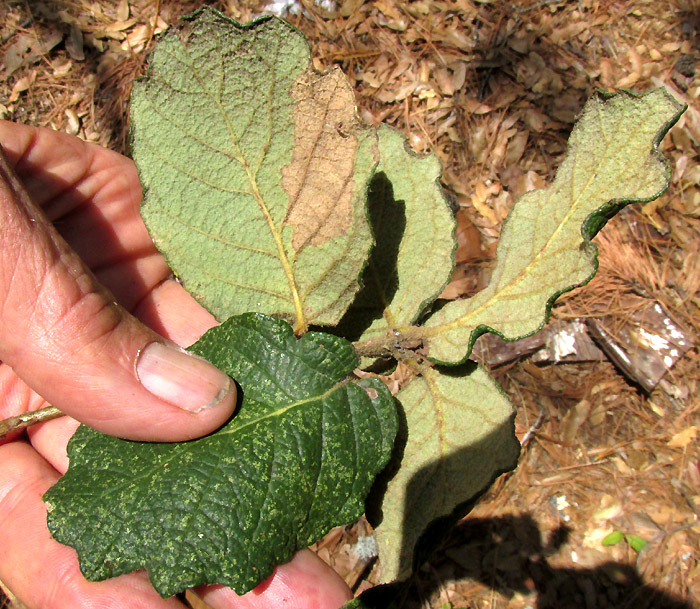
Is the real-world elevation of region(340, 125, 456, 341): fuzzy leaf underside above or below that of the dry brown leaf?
above

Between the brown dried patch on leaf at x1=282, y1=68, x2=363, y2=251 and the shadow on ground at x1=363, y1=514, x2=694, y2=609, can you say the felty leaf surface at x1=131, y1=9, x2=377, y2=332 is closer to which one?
the brown dried patch on leaf at x1=282, y1=68, x2=363, y2=251

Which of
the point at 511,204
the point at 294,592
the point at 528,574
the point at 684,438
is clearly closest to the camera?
the point at 294,592

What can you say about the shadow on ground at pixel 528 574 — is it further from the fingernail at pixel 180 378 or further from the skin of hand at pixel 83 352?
the fingernail at pixel 180 378

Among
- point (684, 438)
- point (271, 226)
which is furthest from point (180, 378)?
point (684, 438)

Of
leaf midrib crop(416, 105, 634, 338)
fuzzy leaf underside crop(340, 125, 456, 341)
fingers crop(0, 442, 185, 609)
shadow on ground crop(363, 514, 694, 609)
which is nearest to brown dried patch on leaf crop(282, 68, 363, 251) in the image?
fuzzy leaf underside crop(340, 125, 456, 341)

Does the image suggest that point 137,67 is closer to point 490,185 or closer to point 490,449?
point 490,185

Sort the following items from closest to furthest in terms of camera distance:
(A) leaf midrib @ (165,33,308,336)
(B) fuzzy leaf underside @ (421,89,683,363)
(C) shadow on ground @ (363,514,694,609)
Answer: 1. (B) fuzzy leaf underside @ (421,89,683,363)
2. (A) leaf midrib @ (165,33,308,336)
3. (C) shadow on ground @ (363,514,694,609)

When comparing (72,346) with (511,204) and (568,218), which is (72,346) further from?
(511,204)

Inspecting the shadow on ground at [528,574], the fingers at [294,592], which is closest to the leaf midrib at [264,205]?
the fingers at [294,592]
